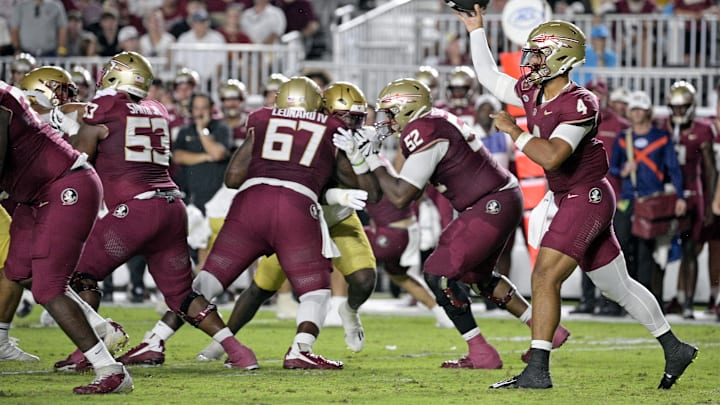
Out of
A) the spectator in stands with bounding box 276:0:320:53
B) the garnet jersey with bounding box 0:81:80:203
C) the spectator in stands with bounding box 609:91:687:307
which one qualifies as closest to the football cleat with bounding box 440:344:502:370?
the garnet jersey with bounding box 0:81:80:203

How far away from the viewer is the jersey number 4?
8430 mm

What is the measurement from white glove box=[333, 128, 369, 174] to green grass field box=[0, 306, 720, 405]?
4.03 feet

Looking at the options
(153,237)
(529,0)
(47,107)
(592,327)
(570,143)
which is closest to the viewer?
(570,143)

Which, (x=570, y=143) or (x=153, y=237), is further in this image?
(x=153, y=237)

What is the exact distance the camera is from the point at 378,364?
883cm

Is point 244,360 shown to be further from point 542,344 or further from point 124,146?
point 542,344

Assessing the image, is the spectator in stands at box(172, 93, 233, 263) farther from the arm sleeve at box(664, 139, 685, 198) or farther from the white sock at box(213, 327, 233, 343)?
the white sock at box(213, 327, 233, 343)

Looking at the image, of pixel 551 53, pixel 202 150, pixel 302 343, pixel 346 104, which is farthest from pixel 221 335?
pixel 202 150

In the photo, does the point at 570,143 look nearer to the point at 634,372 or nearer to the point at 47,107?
the point at 634,372

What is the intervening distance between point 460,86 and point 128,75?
5556 millimetres

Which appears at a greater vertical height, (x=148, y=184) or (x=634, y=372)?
(x=148, y=184)

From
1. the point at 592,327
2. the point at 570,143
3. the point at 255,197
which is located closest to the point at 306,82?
the point at 255,197

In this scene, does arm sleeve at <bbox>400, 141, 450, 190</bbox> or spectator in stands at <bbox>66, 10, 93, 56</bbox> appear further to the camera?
spectator in stands at <bbox>66, 10, 93, 56</bbox>

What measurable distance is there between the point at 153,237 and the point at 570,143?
2506 millimetres
